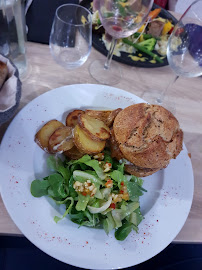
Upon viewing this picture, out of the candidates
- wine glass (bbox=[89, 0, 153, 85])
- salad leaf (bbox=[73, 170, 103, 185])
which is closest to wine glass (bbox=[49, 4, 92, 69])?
wine glass (bbox=[89, 0, 153, 85])

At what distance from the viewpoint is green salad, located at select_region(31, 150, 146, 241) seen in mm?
773

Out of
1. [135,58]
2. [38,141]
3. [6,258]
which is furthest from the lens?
[135,58]

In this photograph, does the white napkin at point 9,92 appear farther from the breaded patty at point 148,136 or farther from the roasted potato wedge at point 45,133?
the breaded patty at point 148,136

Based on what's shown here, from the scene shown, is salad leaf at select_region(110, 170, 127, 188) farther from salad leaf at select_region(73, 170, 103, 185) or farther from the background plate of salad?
the background plate of salad

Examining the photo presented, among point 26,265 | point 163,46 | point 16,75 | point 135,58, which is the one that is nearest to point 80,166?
point 16,75

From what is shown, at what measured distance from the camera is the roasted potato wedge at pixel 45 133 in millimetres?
861

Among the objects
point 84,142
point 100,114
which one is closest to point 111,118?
point 100,114

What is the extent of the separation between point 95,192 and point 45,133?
0.91 ft

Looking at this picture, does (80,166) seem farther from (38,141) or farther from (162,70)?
(162,70)

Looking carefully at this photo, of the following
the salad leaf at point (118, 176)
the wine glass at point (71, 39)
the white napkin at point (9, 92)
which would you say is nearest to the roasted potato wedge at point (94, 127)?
the salad leaf at point (118, 176)

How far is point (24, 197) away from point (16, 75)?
0.39 metres

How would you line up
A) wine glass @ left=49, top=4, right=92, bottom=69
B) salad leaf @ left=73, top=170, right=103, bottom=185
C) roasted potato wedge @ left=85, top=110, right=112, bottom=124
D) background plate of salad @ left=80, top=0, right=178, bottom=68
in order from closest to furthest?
salad leaf @ left=73, top=170, right=103, bottom=185 → roasted potato wedge @ left=85, top=110, right=112, bottom=124 → wine glass @ left=49, top=4, right=92, bottom=69 → background plate of salad @ left=80, top=0, right=178, bottom=68

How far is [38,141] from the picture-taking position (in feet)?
2.82

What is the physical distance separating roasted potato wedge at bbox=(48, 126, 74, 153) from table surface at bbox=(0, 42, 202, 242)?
0.19 meters
